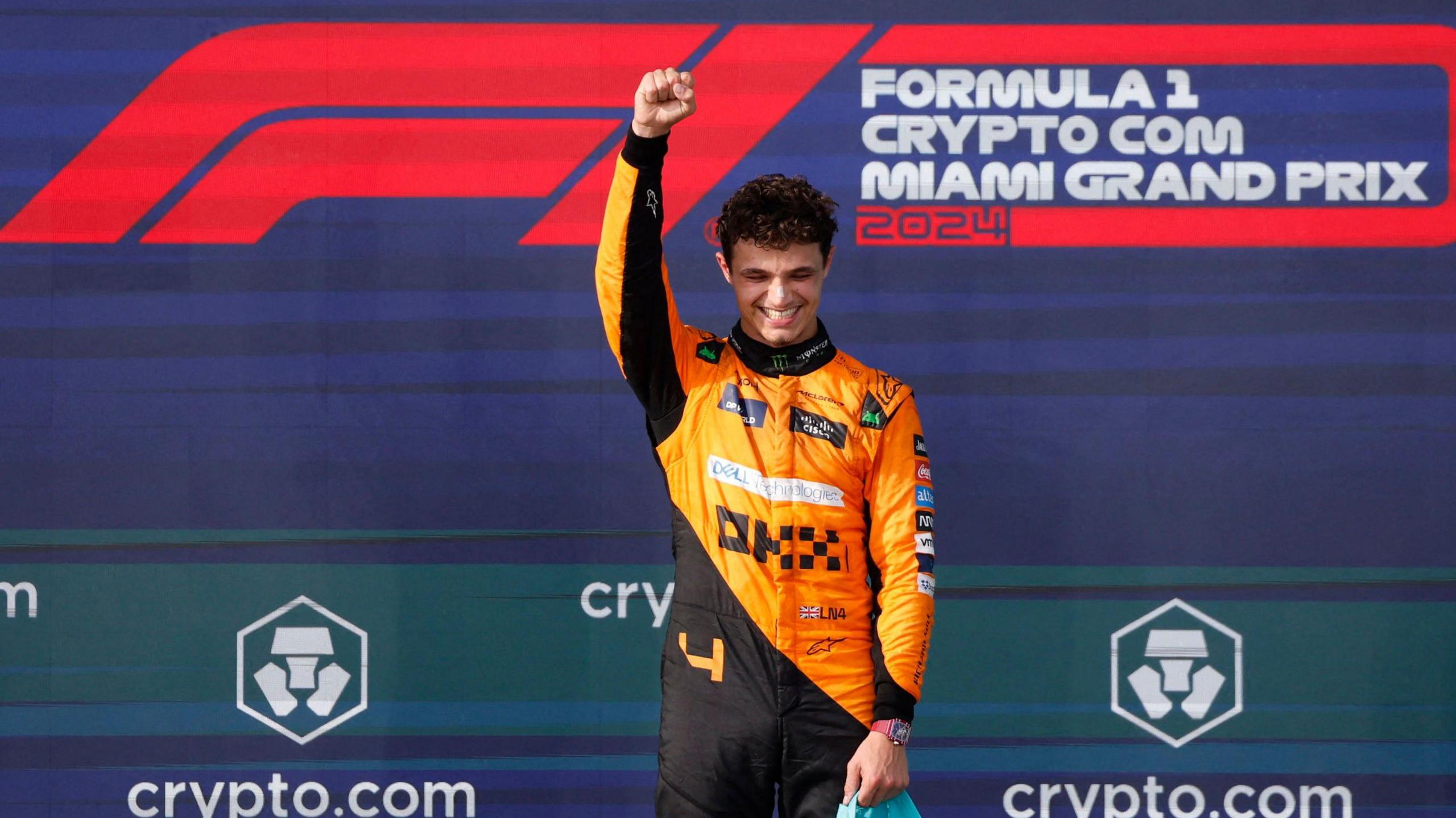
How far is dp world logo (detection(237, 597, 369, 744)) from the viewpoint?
8.83 ft

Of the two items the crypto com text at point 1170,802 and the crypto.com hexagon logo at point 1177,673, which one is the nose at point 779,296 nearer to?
the crypto.com hexagon logo at point 1177,673

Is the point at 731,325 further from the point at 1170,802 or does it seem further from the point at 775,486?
the point at 1170,802

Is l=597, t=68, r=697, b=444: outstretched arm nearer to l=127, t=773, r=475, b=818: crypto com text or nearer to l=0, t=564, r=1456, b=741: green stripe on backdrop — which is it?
l=0, t=564, r=1456, b=741: green stripe on backdrop

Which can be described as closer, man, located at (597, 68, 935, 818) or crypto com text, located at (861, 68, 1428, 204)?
man, located at (597, 68, 935, 818)

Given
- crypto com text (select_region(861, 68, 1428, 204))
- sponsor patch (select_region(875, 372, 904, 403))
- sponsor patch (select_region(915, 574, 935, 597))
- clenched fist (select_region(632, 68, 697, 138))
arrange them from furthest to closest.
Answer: crypto com text (select_region(861, 68, 1428, 204))
sponsor patch (select_region(875, 372, 904, 403))
sponsor patch (select_region(915, 574, 935, 597))
clenched fist (select_region(632, 68, 697, 138))

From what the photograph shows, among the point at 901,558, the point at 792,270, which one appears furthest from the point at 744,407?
the point at 901,558

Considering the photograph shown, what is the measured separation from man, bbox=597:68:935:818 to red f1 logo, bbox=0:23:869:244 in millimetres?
834

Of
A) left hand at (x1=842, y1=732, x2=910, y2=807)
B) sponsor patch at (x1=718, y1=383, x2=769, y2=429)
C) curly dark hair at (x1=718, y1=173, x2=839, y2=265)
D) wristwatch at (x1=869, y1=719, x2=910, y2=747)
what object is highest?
curly dark hair at (x1=718, y1=173, x2=839, y2=265)

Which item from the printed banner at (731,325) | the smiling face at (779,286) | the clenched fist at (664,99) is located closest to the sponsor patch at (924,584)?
the smiling face at (779,286)

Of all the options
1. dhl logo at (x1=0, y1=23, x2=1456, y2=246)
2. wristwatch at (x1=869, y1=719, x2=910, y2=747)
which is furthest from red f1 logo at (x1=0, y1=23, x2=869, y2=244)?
wristwatch at (x1=869, y1=719, x2=910, y2=747)

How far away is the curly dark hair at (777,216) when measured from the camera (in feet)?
6.10

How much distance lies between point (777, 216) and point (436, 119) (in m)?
1.13

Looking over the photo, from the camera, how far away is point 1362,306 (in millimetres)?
2686

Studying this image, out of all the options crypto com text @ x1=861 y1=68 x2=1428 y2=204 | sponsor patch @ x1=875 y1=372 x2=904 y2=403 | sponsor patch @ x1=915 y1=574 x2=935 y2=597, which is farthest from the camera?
crypto com text @ x1=861 y1=68 x2=1428 y2=204
